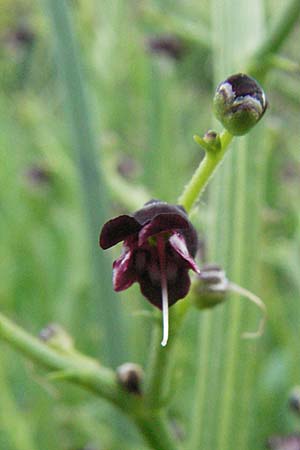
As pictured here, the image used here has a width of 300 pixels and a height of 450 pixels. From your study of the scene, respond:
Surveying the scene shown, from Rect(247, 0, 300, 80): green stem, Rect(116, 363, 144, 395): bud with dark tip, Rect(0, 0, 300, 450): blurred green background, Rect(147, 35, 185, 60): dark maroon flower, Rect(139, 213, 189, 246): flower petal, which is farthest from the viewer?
Rect(147, 35, 185, 60): dark maroon flower

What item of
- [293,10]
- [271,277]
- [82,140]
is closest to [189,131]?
[271,277]

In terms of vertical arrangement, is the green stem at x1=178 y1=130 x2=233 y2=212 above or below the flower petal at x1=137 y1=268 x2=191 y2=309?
above

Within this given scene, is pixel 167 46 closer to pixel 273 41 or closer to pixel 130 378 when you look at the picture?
pixel 273 41

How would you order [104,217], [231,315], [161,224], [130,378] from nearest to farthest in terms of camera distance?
[161,224] → [130,378] → [231,315] → [104,217]

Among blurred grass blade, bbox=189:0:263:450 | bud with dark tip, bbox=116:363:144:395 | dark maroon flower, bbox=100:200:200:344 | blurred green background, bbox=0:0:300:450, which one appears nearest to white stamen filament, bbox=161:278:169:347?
dark maroon flower, bbox=100:200:200:344

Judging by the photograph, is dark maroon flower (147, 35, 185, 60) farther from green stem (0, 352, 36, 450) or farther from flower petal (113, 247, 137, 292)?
flower petal (113, 247, 137, 292)

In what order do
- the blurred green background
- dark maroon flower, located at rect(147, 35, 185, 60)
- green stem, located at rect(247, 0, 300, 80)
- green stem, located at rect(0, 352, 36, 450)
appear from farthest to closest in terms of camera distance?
1. dark maroon flower, located at rect(147, 35, 185, 60)
2. the blurred green background
3. green stem, located at rect(0, 352, 36, 450)
4. green stem, located at rect(247, 0, 300, 80)

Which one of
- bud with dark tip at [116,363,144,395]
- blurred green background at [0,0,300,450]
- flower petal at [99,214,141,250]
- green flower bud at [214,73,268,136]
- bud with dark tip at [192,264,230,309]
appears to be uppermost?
green flower bud at [214,73,268,136]

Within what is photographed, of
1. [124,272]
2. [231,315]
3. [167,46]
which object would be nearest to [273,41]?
[231,315]

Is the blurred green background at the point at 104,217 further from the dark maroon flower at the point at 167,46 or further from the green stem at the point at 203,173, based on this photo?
the green stem at the point at 203,173
